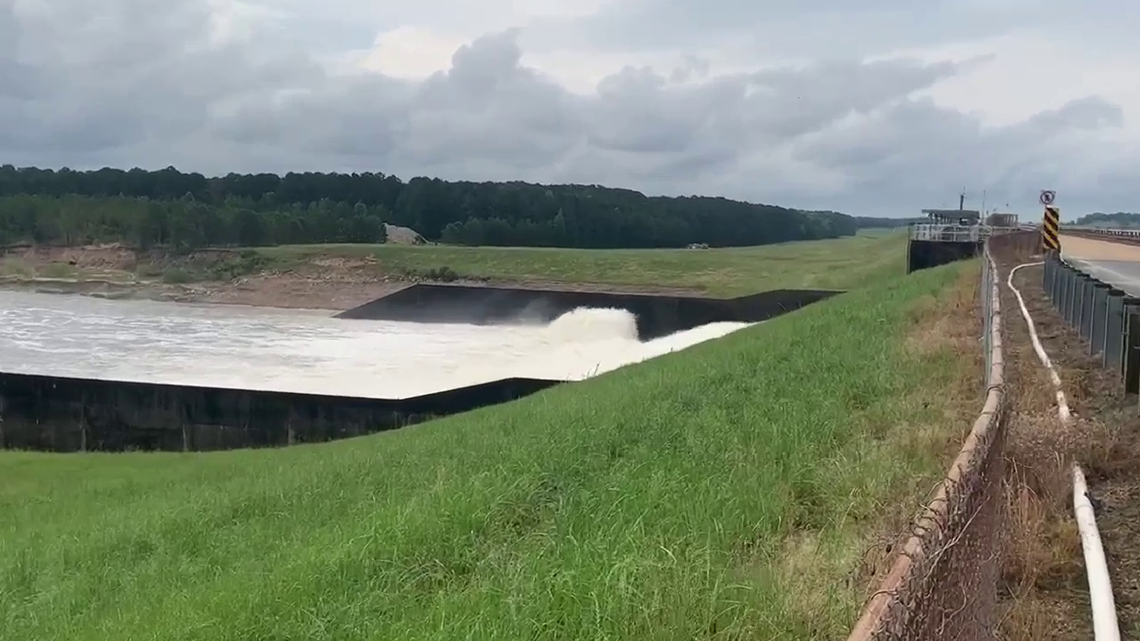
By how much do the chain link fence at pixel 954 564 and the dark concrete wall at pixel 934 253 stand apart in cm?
4160

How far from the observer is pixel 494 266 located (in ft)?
274

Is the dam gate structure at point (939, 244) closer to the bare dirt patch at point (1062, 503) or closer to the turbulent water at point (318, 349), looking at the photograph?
the turbulent water at point (318, 349)

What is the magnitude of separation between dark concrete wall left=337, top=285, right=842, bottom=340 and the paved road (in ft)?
41.5

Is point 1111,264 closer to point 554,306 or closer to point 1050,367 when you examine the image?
point 1050,367

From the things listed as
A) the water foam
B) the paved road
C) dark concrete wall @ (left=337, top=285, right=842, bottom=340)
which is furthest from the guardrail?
dark concrete wall @ (left=337, top=285, right=842, bottom=340)

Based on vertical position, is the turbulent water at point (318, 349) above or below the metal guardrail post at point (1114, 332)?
below

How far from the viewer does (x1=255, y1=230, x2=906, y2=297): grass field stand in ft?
243

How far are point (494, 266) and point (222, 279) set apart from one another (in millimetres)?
21634

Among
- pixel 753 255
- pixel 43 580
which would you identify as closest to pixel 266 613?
pixel 43 580

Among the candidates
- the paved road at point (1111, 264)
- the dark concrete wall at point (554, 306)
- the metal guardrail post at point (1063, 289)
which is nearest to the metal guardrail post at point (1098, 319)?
the metal guardrail post at point (1063, 289)

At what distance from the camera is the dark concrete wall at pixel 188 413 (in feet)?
96.9

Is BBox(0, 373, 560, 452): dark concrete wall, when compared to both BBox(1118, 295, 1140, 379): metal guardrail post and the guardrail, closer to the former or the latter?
the guardrail

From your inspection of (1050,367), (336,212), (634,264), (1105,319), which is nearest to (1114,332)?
(1050,367)

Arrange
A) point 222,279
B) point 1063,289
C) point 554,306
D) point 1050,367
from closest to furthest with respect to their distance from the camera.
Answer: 1. point 1050,367
2. point 1063,289
3. point 554,306
4. point 222,279
